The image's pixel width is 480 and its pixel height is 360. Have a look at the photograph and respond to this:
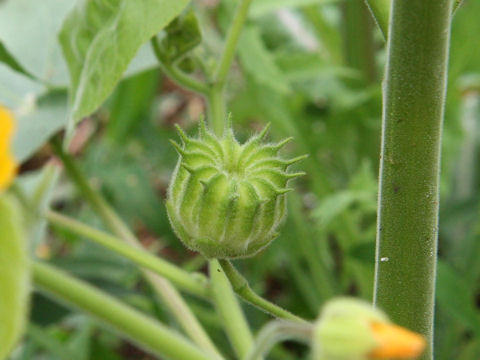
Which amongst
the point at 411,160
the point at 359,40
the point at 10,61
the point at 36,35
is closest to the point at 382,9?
the point at 411,160

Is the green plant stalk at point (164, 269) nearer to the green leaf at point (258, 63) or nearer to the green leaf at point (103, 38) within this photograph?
the green leaf at point (103, 38)

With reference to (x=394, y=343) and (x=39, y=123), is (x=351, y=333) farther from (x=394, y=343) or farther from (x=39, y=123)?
(x=39, y=123)

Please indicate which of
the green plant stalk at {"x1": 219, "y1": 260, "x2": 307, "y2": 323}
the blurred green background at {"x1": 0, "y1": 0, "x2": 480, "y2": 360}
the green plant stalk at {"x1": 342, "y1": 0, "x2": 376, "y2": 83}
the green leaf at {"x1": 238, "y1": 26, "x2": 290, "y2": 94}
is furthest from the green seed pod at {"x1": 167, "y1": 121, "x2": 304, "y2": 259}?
the green plant stalk at {"x1": 342, "y1": 0, "x2": 376, "y2": 83}

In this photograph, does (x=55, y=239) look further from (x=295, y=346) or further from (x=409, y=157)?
(x=409, y=157)

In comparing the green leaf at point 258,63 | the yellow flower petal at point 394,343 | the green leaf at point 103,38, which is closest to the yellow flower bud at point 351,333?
the yellow flower petal at point 394,343

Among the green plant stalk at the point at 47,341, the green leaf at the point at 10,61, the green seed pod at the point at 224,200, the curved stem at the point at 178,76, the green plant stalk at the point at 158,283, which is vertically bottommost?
the green plant stalk at the point at 47,341

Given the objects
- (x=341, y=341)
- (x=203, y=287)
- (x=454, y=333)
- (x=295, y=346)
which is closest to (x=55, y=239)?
(x=295, y=346)
